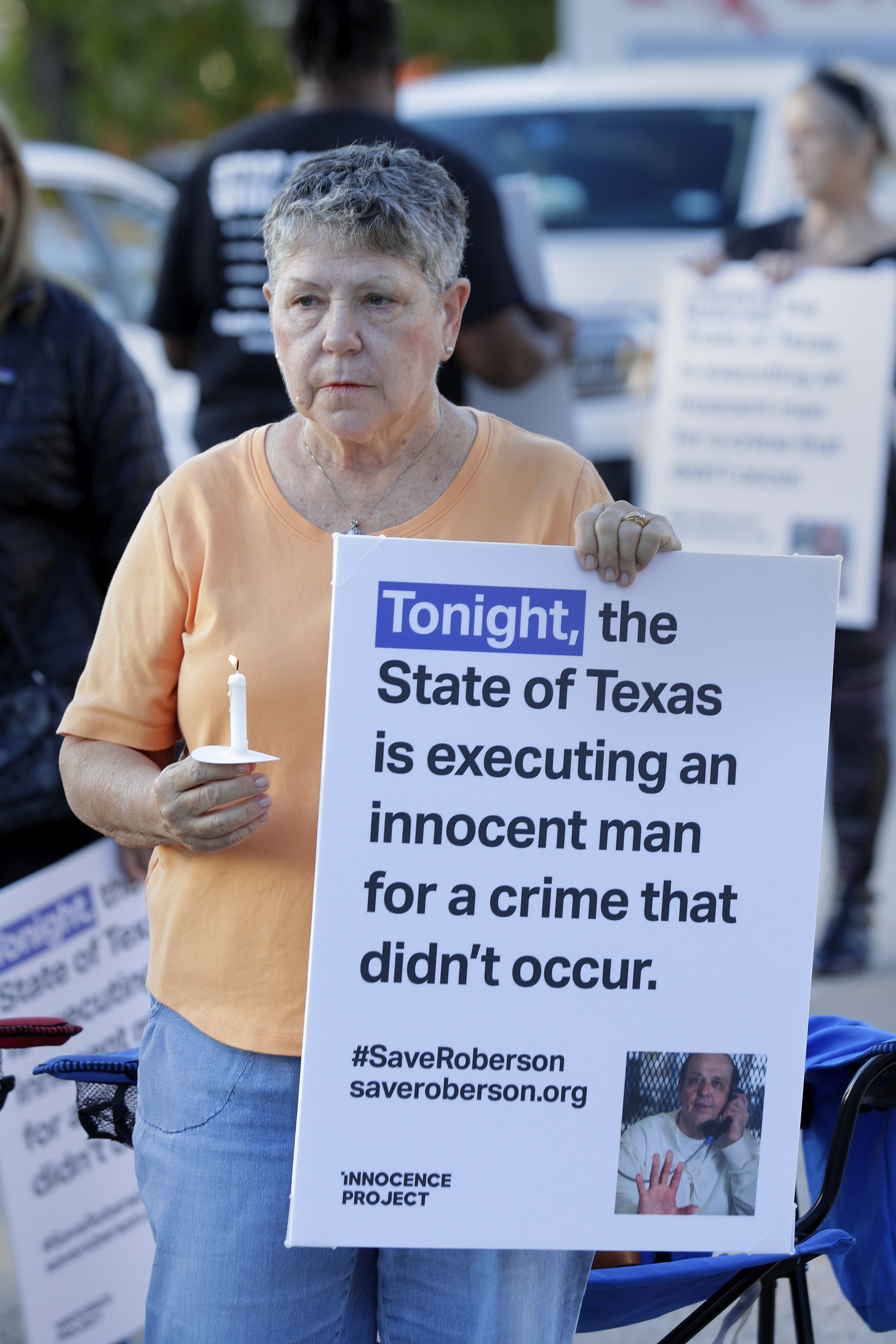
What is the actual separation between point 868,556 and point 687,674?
2.71 metres

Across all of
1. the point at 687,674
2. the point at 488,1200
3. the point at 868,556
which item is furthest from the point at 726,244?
the point at 488,1200

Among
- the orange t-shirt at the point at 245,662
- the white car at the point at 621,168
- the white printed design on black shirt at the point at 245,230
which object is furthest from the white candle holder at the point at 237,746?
the white car at the point at 621,168

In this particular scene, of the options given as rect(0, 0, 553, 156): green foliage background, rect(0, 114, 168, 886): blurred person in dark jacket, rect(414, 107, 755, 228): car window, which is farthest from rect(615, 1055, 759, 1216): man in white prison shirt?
rect(0, 0, 553, 156): green foliage background

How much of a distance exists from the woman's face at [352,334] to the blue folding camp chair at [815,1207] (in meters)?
0.90

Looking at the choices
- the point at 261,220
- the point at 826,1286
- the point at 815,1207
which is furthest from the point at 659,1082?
the point at 261,220

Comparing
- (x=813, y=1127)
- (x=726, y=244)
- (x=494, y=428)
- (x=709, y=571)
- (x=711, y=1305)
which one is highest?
(x=726, y=244)

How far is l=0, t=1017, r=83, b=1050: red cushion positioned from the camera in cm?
200

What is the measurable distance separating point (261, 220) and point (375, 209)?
177 centimetres

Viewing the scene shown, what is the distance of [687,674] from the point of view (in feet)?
5.42

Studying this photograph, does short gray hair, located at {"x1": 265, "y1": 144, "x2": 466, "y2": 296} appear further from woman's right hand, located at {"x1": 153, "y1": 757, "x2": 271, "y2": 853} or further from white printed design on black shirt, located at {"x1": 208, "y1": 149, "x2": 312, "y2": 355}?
white printed design on black shirt, located at {"x1": 208, "y1": 149, "x2": 312, "y2": 355}

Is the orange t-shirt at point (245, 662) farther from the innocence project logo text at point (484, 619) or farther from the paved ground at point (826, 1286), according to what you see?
the paved ground at point (826, 1286)

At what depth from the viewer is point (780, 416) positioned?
4.39 m

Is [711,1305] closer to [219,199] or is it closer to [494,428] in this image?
[494,428]

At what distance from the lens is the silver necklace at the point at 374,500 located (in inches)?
70.7
